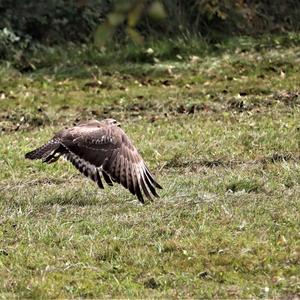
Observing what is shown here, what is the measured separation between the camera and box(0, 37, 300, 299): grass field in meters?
5.69

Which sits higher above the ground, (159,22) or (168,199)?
(168,199)

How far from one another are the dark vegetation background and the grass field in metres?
2.86

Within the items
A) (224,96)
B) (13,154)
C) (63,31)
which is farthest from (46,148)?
(63,31)

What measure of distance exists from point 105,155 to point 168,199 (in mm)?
712

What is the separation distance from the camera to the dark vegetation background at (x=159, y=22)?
17.6 metres

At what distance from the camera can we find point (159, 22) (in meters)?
17.6

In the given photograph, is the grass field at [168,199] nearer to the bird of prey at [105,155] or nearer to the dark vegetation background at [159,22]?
the bird of prey at [105,155]

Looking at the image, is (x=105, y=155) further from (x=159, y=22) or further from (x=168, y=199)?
(x=159, y=22)

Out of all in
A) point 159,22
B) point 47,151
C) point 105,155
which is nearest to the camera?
point 105,155

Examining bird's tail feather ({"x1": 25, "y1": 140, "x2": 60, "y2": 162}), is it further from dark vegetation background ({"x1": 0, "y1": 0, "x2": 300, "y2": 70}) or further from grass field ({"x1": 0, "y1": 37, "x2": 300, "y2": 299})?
dark vegetation background ({"x1": 0, "y1": 0, "x2": 300, "y2": 70})

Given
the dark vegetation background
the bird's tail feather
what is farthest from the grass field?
the dark vegetation background

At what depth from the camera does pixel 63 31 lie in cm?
1819

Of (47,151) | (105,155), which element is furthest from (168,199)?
(47,151)

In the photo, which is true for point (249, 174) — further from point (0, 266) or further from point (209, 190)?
point (0, 266)
